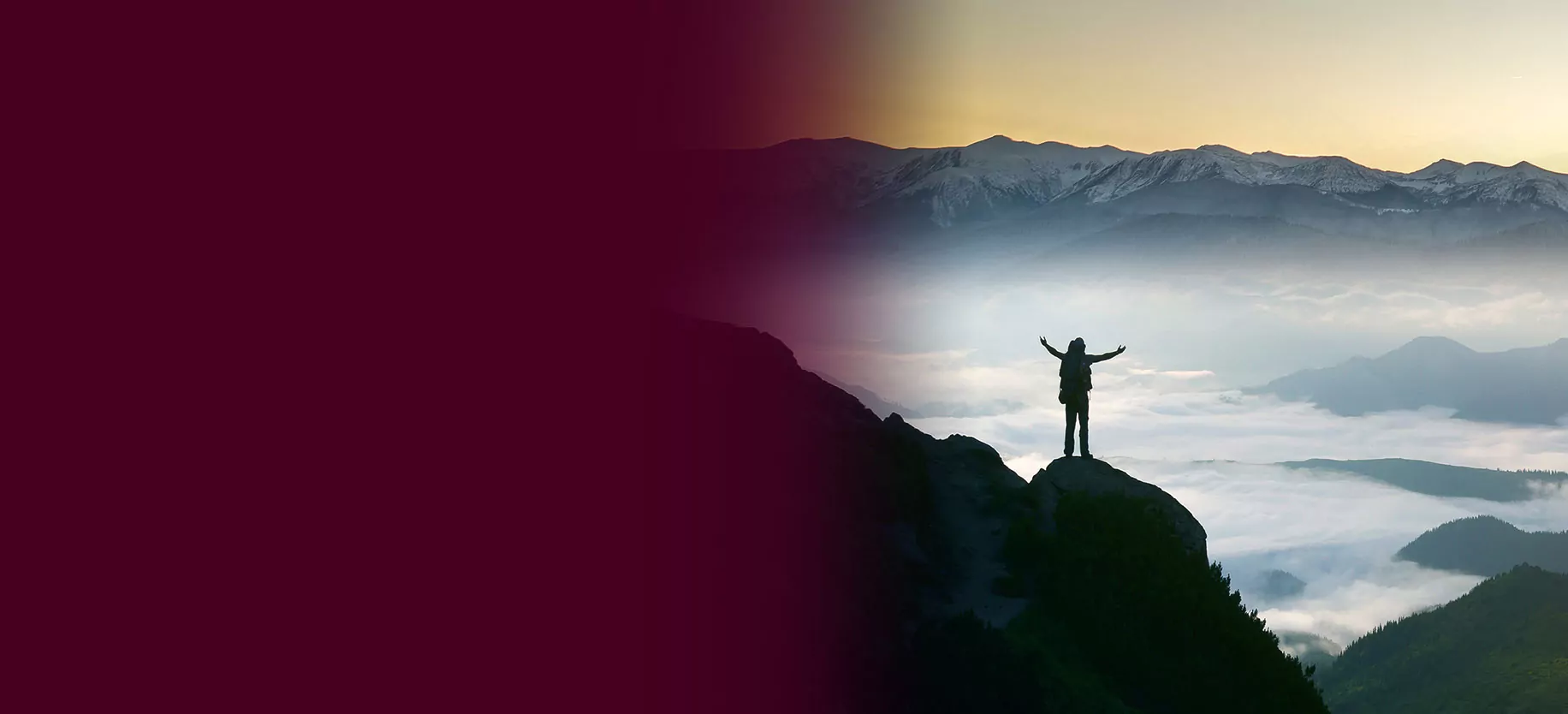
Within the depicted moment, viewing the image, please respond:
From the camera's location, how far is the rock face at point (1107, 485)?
3002cm

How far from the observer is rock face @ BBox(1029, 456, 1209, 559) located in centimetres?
3002

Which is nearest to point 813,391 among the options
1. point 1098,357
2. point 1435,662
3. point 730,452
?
point 730,452

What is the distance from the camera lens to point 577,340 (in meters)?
17.3

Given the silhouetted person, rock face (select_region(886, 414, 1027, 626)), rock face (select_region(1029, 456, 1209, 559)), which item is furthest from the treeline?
the silhouetted person

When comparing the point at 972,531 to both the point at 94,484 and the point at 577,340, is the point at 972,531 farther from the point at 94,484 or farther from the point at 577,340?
the point at 94,484

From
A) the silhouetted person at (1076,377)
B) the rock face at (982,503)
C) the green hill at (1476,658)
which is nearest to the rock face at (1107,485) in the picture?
the rock face at (982,503)

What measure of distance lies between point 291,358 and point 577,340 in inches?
259

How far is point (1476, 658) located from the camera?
403 ft

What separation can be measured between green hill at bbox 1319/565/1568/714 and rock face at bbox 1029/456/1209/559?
95633 mm

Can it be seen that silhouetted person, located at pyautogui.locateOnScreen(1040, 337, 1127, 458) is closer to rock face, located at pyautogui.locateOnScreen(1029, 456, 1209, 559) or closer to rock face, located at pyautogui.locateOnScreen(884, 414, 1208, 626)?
rock face, located at pyautogui.locateOnScreen(1029, 456, 1209, 559)

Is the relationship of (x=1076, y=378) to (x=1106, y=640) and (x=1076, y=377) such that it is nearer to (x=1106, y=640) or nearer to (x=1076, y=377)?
(x=1076, y=377)

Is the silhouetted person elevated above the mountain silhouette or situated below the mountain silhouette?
above

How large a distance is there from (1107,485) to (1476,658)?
13160 centimetres

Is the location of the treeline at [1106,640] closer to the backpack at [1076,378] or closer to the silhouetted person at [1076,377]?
the silhouetted person at [1076,377]
